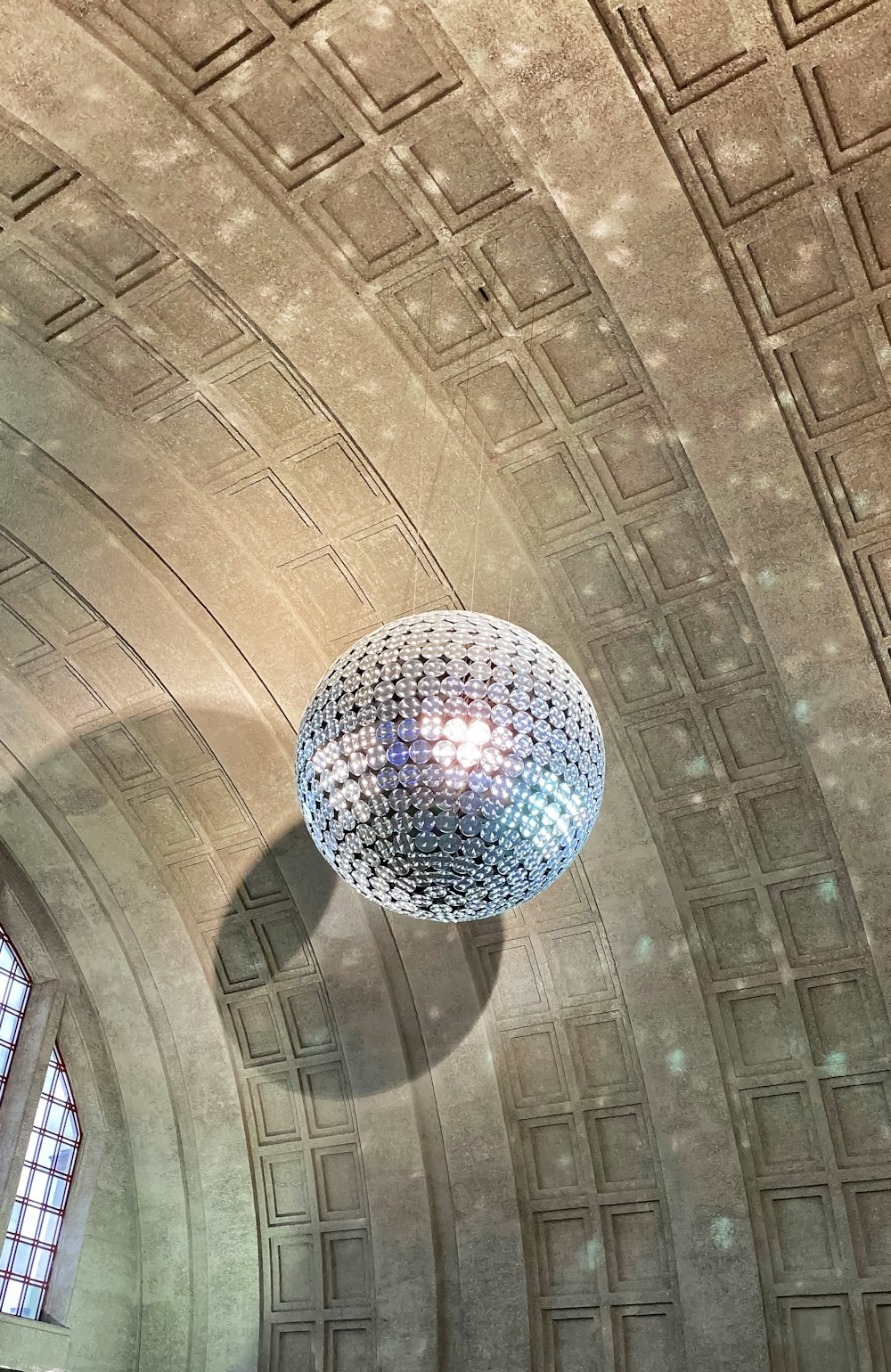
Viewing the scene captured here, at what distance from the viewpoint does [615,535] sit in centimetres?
812

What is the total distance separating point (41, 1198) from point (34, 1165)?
301mm

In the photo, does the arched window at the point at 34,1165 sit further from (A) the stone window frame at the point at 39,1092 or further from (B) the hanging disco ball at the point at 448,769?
(B) the hanging disco ball at the point at 448,769

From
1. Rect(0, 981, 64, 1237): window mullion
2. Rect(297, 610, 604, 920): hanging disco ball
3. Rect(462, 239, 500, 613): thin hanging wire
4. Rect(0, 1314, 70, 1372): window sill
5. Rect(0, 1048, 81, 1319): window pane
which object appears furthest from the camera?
Rect(0, 981, 64, 1237): window mullion

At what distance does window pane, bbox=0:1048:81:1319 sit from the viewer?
34.9 feet

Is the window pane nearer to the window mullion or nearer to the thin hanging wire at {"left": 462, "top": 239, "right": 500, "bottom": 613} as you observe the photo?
the window mullion

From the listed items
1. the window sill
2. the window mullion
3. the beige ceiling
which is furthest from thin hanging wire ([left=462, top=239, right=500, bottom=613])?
the window sill

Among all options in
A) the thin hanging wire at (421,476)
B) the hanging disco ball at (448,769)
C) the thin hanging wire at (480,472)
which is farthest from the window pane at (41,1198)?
the hanging disco ball at (448,769)

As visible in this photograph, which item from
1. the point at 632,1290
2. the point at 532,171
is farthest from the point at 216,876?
the point at 532,171

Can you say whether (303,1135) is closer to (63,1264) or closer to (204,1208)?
(204,1208)

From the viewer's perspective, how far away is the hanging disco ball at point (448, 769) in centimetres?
529

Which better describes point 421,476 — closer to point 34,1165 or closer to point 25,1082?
point 25,1082

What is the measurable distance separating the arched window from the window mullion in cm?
2

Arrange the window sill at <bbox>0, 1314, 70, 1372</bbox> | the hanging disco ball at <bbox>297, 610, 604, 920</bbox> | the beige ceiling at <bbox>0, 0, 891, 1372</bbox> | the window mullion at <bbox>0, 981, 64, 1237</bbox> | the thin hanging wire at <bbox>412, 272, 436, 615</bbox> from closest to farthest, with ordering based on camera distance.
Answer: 1. the hanging disco ball at <bbox>297, 610, 604, 920</bbox>
2. the beige ceiling at <bbox>0, 0, 891, 1372</bbox>
3. the thin hanging wire at <bbox>412, 272, 436, 615</bbox>
4. the window sill at <bbox>0, 1314, 70, 1372</bbox>
5. the window mullion at <bbox>0, 981, 64, 1237</bbox>

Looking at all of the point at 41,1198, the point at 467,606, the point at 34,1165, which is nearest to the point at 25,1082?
the point at 34,1165
